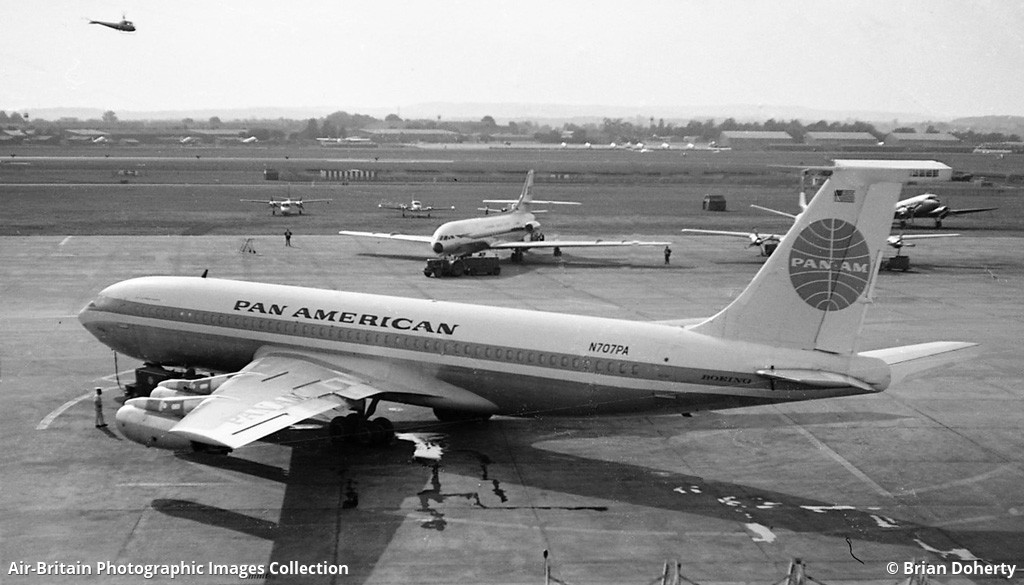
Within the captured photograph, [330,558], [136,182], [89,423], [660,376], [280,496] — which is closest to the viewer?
[330,558]

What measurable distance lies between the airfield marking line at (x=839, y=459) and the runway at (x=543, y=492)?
0.33 feet

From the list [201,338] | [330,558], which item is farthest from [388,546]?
[201,338]

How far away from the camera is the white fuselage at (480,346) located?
28.6 meters

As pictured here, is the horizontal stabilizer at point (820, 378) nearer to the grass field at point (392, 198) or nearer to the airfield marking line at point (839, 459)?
the airfield marking line at point (839, 459)

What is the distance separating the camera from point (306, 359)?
3350cm

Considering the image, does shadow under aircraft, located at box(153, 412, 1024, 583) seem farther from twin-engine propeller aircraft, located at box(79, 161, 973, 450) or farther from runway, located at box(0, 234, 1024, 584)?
twin-engine propeller aircraft, located at box(79, 161, 973, 450)

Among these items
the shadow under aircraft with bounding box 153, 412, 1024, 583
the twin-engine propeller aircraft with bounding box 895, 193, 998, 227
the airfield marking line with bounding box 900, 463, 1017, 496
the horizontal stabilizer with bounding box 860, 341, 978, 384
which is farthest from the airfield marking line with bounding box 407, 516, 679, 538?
the twin-engine propeller aircraft with bounding box 895, 193, 998, 227

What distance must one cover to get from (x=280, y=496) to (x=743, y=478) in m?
14.6

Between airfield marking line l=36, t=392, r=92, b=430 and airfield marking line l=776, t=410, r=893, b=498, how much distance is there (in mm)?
27949

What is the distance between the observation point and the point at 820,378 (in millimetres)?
27047

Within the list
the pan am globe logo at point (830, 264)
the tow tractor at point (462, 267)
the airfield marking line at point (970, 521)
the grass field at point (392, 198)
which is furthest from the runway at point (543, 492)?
the grass field at point (392, 198)

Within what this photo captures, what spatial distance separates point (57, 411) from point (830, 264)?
2864cm

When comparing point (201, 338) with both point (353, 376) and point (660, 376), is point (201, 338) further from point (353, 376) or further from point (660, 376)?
point (660, 376)

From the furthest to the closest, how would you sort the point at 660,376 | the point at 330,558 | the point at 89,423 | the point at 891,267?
the point at 891,267
the point at 89,423
the point at 660,376
the point at 330,558
